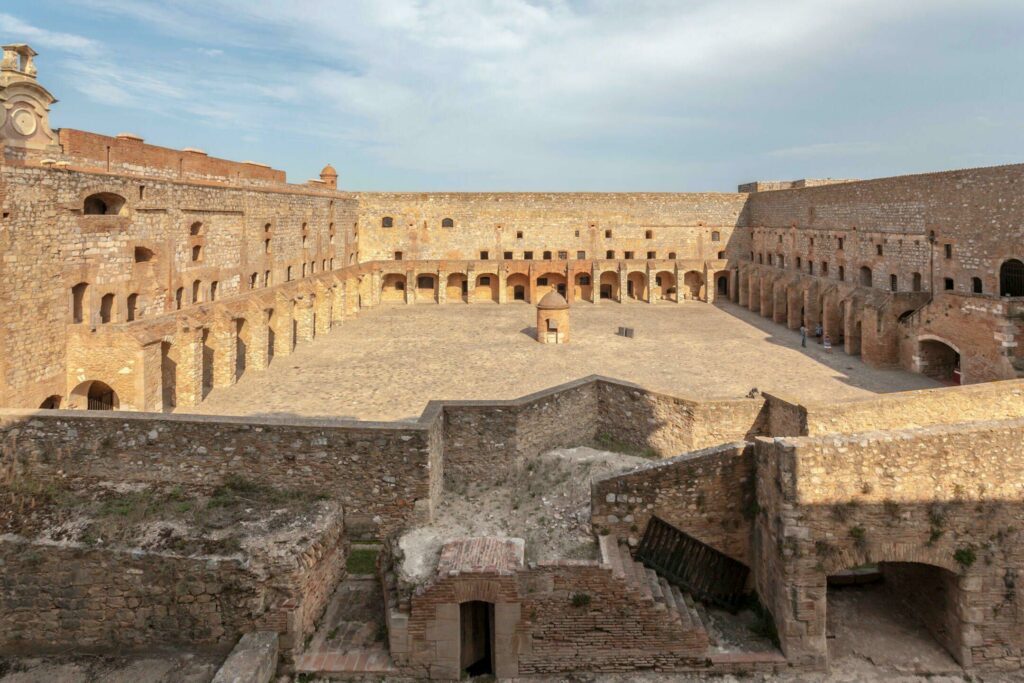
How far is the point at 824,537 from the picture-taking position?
7645 mm

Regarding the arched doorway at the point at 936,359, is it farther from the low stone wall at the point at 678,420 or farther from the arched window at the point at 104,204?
the arched window at the point at 104,204

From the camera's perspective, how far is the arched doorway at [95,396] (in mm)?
14258

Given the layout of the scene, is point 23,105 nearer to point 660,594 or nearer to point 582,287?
point 660,594

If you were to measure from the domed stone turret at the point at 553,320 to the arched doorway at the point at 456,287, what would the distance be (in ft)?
47.4

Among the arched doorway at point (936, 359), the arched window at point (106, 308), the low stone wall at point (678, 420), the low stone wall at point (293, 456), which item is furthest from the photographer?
the arched doorway at point (936, 359)

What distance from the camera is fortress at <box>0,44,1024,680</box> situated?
25.0ft

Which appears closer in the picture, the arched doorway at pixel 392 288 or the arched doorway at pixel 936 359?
the arched doorway at pixel 936 359

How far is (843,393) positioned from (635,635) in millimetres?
12759

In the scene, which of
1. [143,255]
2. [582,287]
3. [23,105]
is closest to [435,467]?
[143,255]

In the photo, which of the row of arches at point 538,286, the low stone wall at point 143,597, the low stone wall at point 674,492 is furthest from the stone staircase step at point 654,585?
the row of arches at point 538,286

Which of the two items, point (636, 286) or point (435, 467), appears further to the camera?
point (636, 286)

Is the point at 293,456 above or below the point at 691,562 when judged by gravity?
above

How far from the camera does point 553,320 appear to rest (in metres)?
25.8

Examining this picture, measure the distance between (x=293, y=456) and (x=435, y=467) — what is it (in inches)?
76.6
